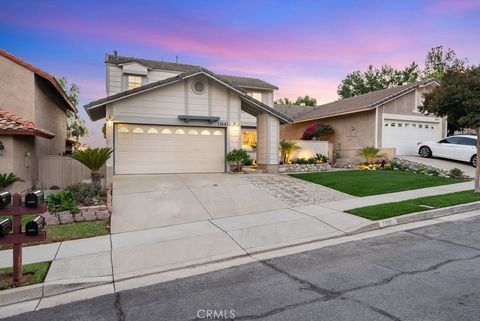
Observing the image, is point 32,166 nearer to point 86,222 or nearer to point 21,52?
point 86,222

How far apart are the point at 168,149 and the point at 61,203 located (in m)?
7.41

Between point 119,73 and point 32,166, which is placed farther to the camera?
point 119,73

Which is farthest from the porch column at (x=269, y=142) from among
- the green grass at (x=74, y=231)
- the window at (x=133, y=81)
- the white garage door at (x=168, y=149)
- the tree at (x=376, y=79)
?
the tree at (x=376, y=79)

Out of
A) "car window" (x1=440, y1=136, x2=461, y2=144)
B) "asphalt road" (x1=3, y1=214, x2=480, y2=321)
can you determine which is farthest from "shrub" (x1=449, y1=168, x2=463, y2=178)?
"asphalt road" (x1=3, y1=214, x2=480, y2=321)

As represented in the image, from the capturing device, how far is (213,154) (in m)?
16.0

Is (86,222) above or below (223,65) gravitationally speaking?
below

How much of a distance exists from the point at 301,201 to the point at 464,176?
9.95 m

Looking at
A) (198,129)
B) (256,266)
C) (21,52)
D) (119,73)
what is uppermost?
(21,52)

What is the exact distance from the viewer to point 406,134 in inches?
816

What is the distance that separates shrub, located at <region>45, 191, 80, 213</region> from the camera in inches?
320

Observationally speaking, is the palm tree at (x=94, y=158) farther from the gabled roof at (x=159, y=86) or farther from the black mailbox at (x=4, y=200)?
the black mailbox at (x=4, y=200)

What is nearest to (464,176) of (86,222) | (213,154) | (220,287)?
(213,154)

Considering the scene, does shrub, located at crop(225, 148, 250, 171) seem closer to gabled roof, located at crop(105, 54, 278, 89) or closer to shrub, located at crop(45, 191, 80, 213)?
gabled roof, located at crop(105, 54, 278, 89)
